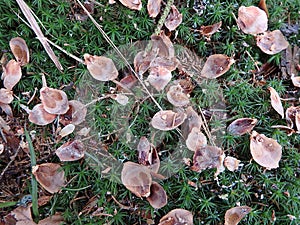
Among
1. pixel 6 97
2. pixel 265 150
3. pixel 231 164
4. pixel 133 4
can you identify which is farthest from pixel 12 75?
pixel 265 150

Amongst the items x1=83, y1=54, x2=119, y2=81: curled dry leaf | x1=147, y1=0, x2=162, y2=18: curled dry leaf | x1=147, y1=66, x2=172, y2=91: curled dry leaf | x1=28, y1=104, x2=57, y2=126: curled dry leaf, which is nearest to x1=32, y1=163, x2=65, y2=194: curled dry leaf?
x1=28, y1=104, x2=57, y2=126: curled dry leaf

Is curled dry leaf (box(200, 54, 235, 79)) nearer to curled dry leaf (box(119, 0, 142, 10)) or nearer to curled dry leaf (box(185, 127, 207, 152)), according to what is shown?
curled dry leaf (box(185, 127, 207, 152))

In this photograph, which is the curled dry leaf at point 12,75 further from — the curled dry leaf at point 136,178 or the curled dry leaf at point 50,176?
the curled dry leaf at point 136,178

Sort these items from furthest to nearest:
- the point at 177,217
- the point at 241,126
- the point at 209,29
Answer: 1. the point at 209,29
2. the point at 241,126
3. the point at 177,217

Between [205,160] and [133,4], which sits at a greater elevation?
[133,4]

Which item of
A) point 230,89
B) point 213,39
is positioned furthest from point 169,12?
point 230,89

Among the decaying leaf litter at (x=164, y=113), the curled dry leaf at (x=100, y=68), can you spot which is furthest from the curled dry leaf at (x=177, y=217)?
the curled dry leaf at (x=100, y=68)

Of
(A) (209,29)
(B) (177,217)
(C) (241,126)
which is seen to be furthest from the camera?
(A) (209,29)

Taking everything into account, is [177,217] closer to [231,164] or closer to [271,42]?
[231,164]
